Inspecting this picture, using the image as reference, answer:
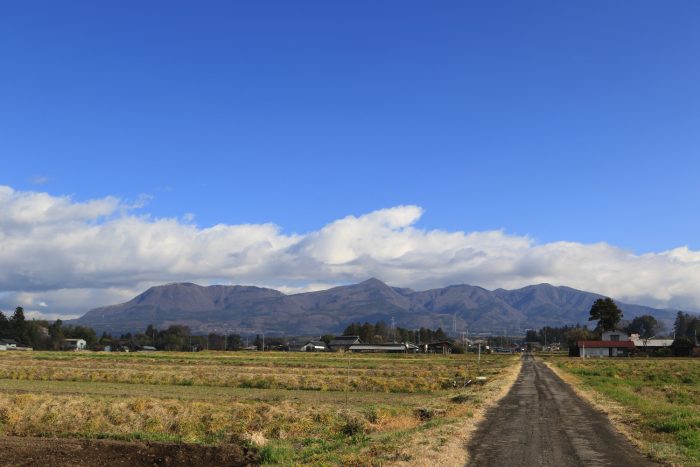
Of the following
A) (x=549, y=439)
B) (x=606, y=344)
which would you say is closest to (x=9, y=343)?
(x=606, y=344)

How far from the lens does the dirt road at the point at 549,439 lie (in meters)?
17.5

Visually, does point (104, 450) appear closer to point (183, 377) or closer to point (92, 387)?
point (92, 387)

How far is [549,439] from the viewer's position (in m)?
21.2

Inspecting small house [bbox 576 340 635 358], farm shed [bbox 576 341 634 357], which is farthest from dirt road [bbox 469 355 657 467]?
farm shed [bbox 576 341 634 357]

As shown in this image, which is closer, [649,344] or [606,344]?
[606,344]

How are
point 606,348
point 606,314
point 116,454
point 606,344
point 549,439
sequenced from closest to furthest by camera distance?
point 116,454 → point 549,439 → point 606,348 → point 606,344 → point 606,314

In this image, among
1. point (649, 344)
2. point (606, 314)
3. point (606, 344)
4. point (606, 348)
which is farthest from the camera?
point (649, 344)

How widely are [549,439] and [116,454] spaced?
571 inches

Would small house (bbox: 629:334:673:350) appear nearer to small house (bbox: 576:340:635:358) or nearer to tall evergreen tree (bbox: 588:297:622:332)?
tall evergreen tree (bbox: 588:297:622:332)

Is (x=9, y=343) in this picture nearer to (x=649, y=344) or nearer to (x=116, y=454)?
(x=649, y=344)

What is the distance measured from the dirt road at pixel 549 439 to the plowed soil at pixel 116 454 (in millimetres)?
7591

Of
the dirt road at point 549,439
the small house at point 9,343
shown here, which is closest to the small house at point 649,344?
the dirt road at point 549,439

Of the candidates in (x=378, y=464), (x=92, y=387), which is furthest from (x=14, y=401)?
(x=378, y=464)

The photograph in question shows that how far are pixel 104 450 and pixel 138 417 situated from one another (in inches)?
273
